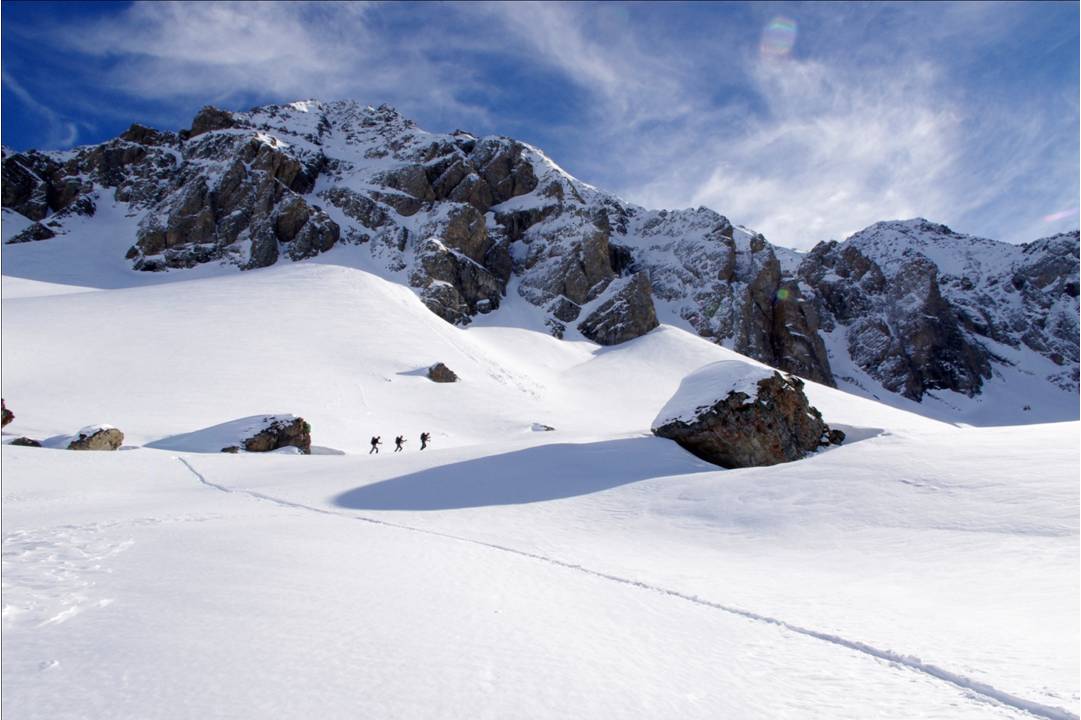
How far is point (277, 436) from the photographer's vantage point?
71.2ft

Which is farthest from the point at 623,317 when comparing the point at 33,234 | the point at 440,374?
the point at 33,234

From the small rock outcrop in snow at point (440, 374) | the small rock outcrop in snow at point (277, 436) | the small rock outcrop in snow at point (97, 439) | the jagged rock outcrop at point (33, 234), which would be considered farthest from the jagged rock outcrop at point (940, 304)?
the jagged rock outcrop at point (33, 234)

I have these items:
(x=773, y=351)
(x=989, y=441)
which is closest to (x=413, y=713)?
(x=989, y=441)

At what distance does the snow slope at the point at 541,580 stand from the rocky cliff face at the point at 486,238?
2299 inches

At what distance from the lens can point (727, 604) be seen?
19.9ft

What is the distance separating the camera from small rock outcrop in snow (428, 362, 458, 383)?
127ft

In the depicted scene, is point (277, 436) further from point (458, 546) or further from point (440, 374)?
point (440, 374)

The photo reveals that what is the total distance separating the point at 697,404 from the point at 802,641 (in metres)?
13.6

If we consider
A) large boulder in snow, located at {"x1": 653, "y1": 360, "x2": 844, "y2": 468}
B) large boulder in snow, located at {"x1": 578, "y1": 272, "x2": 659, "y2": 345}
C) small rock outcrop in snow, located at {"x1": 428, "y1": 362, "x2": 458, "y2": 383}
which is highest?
large boulder in snow, located at {"x1": 578, "y1": 272, "x2": 659, "y2": 345}

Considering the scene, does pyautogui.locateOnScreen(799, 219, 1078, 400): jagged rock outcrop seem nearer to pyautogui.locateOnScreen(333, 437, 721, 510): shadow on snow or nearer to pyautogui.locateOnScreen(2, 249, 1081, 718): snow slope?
pyautogui.locateOnScreen(2, 249, 1081, 718): snow slope

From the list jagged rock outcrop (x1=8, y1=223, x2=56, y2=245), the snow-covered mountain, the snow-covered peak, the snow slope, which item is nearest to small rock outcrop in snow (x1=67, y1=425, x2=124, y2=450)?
the snow-covered mountain

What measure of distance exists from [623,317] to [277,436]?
59421mm

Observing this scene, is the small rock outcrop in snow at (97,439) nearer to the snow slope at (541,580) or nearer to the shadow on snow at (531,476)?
the snow slope at (541,580)

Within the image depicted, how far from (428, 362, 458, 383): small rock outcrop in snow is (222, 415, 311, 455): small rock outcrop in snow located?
52.3 feet
